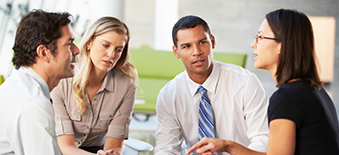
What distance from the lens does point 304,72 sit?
1.23 metres

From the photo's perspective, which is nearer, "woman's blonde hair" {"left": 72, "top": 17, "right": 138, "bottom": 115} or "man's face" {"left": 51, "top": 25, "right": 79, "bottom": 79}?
"man's face" {"left": 51, "top": 25, "right": 79, "bottom": 79}

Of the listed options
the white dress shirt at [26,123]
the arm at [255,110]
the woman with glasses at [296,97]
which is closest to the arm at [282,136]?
the woman with glasses at [296,97]

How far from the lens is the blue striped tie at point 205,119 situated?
185cm

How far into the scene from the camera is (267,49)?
1.34 meters

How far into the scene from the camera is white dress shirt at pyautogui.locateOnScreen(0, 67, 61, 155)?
1053 millimetres

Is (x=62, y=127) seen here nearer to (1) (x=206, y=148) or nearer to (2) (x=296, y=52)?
(1) (x=206, y=148)

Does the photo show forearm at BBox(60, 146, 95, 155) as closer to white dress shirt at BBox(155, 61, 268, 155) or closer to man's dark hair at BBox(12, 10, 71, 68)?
white dress shirt at BBox(155, 61, 268, 155)

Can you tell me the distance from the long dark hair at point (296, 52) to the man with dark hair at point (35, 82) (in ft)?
2.72

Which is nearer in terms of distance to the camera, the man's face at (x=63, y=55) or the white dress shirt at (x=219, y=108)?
the man's face at (x=63, y=55)

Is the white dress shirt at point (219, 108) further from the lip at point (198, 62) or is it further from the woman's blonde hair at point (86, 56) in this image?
the woman's blonde hair at point (86, 56)

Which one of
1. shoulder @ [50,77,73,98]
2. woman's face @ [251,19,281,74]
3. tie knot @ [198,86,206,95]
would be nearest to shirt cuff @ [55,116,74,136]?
shoulder @ [50,77,73,98]

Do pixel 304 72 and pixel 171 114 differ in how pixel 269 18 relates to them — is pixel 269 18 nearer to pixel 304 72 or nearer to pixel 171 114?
pixel 304 72

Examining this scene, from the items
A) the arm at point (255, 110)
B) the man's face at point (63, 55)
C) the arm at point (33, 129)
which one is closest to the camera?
the arm at point (33, 129)

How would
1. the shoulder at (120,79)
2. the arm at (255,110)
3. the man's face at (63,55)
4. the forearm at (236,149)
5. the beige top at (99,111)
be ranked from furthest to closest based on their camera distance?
the shoulder at (120,79), the beige top at (99,111), the arm at (255,110), the forearm at (236,149), the man's face at (63,55)
